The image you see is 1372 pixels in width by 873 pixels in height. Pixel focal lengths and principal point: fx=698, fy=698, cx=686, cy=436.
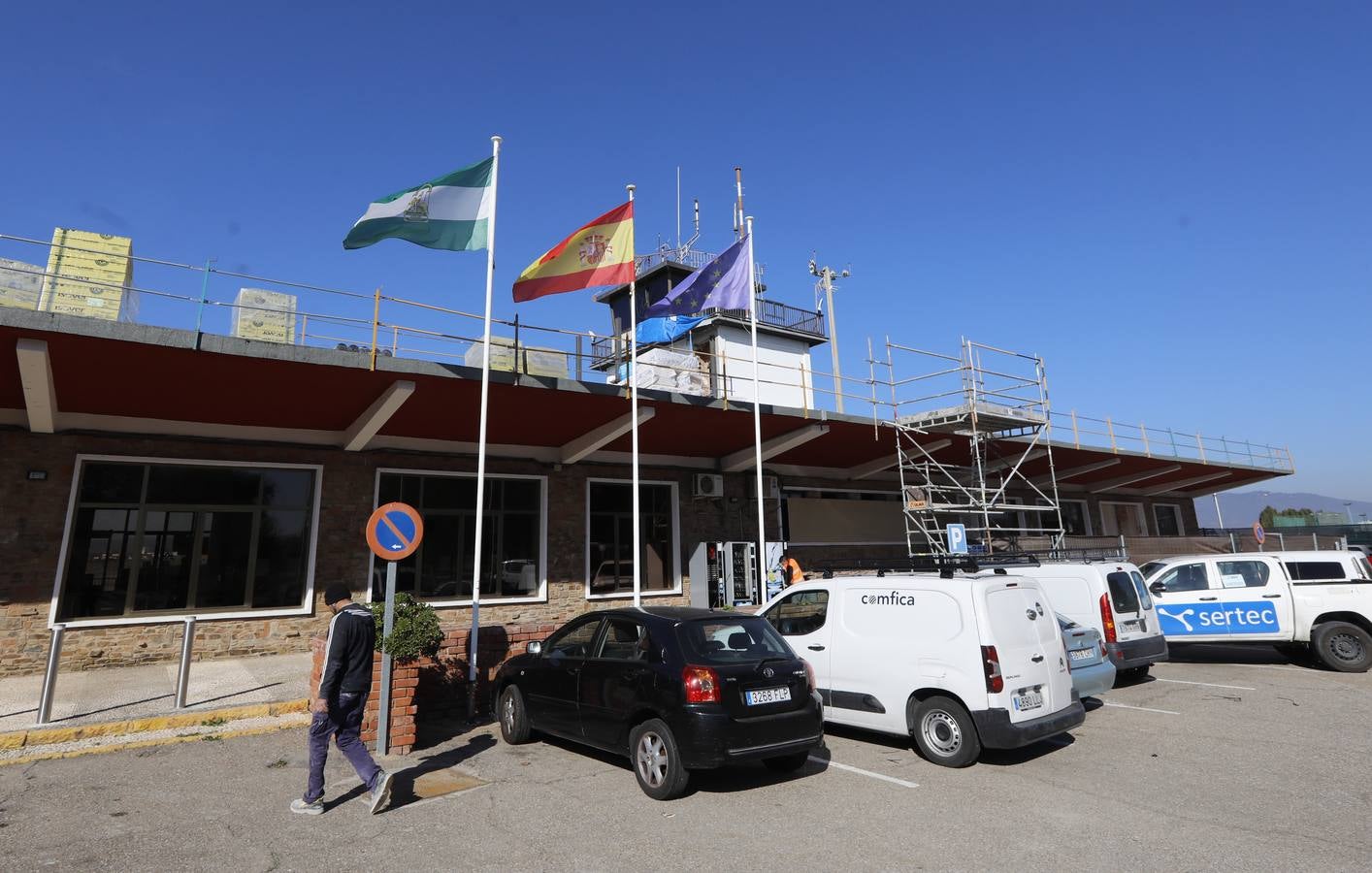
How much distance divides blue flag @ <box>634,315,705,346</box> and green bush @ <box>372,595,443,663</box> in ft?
18.8

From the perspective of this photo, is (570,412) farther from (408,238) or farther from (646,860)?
(646,860)

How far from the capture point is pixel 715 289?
12.2 metres

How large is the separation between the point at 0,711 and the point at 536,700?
611 centimetres

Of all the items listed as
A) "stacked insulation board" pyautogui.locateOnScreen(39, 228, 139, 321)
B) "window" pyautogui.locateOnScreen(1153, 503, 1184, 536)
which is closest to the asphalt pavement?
"stacked insulation board" pyautogui.locateOnScreen(39, 228, 139, 321)

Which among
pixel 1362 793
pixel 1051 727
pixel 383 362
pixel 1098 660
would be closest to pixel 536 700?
pixel 1051 727

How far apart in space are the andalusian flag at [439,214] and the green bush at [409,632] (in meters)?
5.12

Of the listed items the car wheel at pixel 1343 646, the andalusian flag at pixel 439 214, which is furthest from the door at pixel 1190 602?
the andalusian flag at pixel 439 214

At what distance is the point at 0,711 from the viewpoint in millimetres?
7684

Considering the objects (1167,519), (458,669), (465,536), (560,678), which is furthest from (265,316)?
(1167,519)

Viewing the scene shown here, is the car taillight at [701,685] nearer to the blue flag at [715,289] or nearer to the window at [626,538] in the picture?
the blue flag at [715,289]

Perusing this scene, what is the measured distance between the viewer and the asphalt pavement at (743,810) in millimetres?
4406

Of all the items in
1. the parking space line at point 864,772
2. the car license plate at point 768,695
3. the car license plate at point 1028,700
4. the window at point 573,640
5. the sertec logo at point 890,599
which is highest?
the sertec logo at point 890,599

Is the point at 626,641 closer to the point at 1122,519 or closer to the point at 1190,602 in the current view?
the point at 1190,602

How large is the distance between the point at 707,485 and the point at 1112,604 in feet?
29.7
